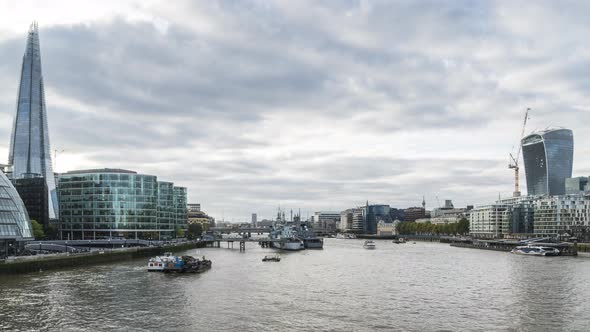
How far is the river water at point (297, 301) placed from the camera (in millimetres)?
46375

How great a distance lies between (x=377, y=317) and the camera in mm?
49188

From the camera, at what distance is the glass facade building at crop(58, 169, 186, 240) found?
183 meters

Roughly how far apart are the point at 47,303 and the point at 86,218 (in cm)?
13785

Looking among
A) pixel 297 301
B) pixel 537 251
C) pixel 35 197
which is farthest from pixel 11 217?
pixel 537 251

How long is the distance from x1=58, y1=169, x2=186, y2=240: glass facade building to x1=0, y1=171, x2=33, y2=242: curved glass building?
79005 millimetres

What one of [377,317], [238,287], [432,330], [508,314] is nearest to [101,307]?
[238,287]

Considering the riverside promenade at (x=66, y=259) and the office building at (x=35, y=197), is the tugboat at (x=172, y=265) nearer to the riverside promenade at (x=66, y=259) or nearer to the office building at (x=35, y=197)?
the riverside promenade at (x=66, y=259)

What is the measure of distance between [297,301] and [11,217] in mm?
64782

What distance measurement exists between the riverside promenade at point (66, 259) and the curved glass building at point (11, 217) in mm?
7840

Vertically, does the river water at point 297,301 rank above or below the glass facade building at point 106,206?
below

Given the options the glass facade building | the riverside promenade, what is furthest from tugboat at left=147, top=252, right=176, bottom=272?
the glass facade building

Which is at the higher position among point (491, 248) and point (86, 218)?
point (86, 218)

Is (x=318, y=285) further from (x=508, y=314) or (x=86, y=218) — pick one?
(x=86, y=218)

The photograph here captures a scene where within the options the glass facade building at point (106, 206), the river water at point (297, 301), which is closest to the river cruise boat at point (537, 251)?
the river water at point (297, 301)
